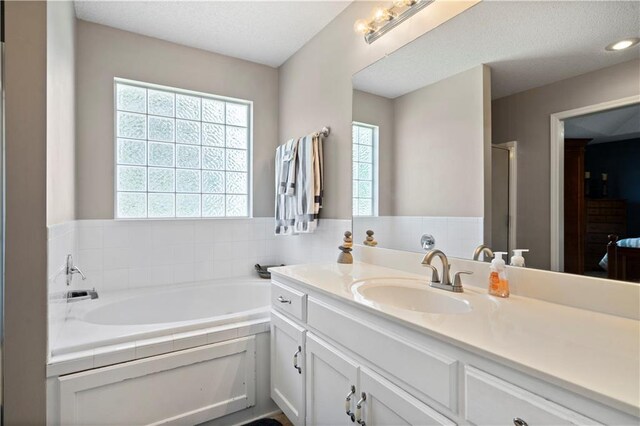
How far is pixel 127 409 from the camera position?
5.04 feet

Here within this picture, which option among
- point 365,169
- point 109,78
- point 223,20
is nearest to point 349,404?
point 365,169

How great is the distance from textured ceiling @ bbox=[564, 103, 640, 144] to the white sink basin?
2.32 feet

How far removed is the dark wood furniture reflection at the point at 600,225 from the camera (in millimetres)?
1016

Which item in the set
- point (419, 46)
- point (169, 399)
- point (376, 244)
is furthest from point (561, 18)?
point (169, 399)

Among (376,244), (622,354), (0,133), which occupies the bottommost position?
(622,354)

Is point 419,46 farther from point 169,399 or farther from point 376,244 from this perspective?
point 169,399

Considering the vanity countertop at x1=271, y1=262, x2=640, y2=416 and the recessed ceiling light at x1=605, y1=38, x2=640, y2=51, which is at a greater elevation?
the recessed ceiling light at x1=605, y1=38, x2=640, y2=51

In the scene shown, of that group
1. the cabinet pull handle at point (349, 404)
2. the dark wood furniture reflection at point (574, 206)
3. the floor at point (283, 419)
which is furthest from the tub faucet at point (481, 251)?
the floor at point (283, 419)

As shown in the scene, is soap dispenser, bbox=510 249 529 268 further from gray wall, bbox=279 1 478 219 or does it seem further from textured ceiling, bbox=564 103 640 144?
gray wall, bbox=279 1 478 219

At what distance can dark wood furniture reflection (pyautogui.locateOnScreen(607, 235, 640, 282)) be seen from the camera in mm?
973

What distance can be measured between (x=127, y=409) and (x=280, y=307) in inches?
33.2

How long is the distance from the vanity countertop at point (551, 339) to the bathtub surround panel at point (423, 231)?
25 centimetres

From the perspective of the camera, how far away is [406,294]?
4.65ft

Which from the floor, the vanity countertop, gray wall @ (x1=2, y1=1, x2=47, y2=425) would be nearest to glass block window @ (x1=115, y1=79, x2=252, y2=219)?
gray wall @ (x1=2, y1=1, x2=47, y2=425)
